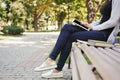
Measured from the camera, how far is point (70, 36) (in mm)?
4918

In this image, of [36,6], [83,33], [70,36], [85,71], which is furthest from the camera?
[36,6]

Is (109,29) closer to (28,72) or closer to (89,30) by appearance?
(89,30)

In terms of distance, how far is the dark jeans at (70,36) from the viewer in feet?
15.5

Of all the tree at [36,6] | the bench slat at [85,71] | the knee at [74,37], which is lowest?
the tree at [36,6]

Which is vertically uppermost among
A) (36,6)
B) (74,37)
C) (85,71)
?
(85,71)

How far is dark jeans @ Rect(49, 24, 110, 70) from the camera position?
15.5 ft

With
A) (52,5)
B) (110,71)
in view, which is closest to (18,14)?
(52,5)

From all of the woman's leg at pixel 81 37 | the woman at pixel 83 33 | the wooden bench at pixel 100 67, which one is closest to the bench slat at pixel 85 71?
the wooden bench at pixel 100 67

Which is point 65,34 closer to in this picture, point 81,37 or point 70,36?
point 70,36

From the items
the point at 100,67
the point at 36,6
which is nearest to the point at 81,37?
the point at 100,67

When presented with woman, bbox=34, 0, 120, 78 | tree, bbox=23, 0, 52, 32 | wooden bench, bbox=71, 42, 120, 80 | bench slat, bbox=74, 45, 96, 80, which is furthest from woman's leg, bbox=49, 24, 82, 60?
tree, bbox=23, 0, 52, 32

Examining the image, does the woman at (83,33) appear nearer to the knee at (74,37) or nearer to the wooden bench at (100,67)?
the knee at (74,37)

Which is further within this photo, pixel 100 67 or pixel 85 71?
pixel 85 71

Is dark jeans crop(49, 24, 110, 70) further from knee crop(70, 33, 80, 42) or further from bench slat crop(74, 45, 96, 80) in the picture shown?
bench slat crop(74, 45, 96, 80)
